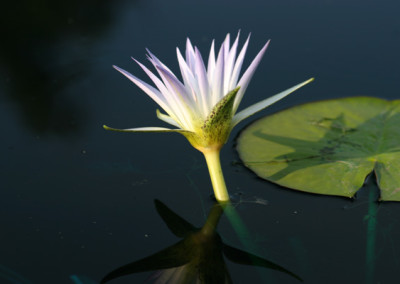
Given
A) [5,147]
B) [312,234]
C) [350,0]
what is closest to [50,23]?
[5,147]

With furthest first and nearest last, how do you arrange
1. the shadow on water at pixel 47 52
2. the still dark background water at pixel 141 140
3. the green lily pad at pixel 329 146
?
the shadow on water at pixel 47 52 < the green lily pad at pixel 329 146 < the still dark background water at pixel 141 140

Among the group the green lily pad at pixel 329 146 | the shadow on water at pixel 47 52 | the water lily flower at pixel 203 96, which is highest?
the shadow on water at pixel 47 52

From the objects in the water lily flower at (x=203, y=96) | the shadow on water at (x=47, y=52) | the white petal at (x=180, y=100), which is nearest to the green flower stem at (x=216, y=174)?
the water lily flower at (x=203, y=96)

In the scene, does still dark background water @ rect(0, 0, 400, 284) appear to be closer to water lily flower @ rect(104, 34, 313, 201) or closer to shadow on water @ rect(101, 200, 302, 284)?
shadow on water @ rect(101, 200, 302, 284)

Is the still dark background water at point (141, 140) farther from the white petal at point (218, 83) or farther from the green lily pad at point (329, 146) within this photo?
the white petal at point (218, 83)

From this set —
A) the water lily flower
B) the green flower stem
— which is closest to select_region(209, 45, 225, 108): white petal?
the water lily flower

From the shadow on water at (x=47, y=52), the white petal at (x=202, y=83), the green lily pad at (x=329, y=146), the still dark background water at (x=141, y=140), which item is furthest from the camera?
the shadow on water at (x=47, y=52)
